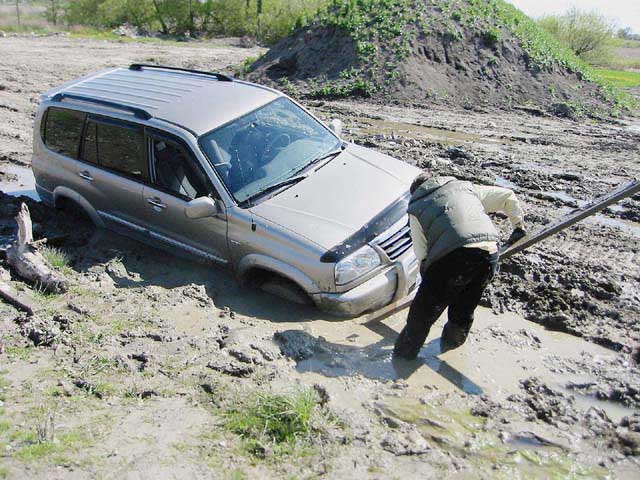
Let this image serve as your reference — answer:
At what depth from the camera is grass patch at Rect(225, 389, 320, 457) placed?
3.90 metres

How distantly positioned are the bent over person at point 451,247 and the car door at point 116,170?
3055 mm

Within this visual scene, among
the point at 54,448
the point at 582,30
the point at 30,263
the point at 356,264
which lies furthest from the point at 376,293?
the point at 582,30

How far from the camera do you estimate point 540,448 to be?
13.4 ft

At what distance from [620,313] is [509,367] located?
1.47 meters

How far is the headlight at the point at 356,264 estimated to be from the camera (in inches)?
213

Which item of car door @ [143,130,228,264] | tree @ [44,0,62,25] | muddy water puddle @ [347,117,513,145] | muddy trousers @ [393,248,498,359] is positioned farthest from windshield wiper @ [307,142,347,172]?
→ tree @ [44,0,62,25]

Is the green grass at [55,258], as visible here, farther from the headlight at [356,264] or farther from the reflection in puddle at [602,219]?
the reflection in puddle at [602,219]

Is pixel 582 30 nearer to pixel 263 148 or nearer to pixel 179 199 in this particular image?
pixel 263 148

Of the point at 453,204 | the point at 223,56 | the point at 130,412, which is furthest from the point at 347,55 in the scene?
the point at 130,412

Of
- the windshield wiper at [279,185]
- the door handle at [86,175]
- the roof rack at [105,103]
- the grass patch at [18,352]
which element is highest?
the roof rack at [105,103]

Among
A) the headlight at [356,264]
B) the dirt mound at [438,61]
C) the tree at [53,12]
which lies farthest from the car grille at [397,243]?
the tree at [53,12]

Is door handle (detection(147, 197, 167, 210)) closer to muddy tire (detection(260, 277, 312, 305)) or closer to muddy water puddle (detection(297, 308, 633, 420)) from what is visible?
muddy tire (detection(260, 277, 312, 305))

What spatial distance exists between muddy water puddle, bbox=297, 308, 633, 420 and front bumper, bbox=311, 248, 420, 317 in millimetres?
231

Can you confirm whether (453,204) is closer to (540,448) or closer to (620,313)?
(540,448)
